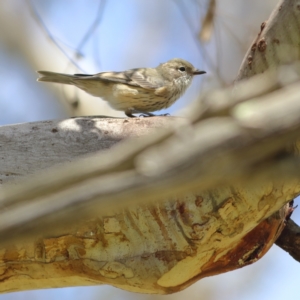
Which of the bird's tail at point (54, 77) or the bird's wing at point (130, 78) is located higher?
the bird's tail at point (54, 77)

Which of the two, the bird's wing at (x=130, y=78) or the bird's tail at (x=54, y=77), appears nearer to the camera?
the bird's tail at (x=54, y=77)

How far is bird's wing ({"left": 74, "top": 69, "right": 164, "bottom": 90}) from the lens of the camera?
393cm

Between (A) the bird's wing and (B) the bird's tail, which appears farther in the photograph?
(A) the bird's wing

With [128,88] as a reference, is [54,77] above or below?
above

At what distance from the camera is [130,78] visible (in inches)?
157

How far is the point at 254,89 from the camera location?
0.65 meters

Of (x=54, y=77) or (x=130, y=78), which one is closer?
(x=54, y=77)

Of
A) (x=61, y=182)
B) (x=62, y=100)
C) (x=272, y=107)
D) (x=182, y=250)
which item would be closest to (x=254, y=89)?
(x=272, y=107)

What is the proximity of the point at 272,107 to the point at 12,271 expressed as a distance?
68.5 inches

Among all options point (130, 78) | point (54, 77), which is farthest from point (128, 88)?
point (54, 77)

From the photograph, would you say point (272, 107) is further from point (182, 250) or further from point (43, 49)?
point (43, 49)

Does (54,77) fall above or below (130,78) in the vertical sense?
above

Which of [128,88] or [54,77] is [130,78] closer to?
[128,88]

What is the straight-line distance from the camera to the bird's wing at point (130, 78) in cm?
393
